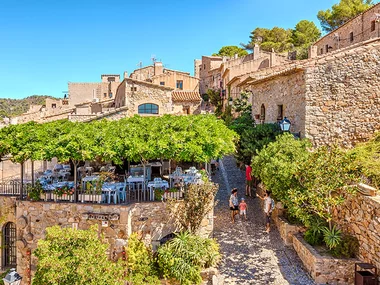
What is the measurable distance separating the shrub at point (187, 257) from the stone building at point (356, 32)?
773 inches

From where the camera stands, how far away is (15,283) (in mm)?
7141

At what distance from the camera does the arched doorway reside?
15.0m

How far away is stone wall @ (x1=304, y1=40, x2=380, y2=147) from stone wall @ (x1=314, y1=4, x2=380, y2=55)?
934 centimetres

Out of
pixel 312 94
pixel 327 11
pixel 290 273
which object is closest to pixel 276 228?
pixel 290 273

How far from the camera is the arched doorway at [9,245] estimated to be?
49.1 feet

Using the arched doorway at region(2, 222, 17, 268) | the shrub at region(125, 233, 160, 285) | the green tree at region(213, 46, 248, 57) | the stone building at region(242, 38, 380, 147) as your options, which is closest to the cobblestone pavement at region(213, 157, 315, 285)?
the shrub at region(125, 233, 160, 285)

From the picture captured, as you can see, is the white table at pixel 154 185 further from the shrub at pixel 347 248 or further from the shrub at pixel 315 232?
the shrub at pixel 347 248

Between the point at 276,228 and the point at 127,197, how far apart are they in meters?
6.94

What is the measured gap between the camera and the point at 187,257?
10688mm

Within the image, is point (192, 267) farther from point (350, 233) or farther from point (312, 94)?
point (312, 94)

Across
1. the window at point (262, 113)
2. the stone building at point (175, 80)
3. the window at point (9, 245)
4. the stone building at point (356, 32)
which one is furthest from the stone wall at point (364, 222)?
the stone building at point (175, 80)

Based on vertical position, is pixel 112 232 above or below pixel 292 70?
below

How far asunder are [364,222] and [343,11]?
38.9m

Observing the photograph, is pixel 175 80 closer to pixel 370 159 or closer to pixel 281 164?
pixel 281 164
